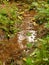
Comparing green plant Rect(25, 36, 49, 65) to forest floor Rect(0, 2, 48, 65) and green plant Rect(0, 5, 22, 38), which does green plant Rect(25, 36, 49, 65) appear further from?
green plant Rect(0, 5, 22, 38)

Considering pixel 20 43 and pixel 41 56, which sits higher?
pixel 41 56

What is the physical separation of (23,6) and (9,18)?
190 cm

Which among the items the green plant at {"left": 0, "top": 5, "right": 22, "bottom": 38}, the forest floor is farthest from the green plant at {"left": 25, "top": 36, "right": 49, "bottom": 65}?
the green plant at {"left": 0, "top": 5, "right": 22, "bottom": 38}

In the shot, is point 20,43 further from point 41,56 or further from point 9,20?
point 41,56

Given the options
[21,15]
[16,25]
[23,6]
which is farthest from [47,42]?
[23,6]

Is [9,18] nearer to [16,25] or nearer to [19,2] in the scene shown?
[16,25]

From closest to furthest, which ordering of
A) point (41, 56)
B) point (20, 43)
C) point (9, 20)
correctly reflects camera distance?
point (41, 56) → point (20, 43) → point (9, 20)

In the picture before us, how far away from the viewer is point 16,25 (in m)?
8.07

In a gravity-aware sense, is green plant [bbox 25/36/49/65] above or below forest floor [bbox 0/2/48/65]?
above

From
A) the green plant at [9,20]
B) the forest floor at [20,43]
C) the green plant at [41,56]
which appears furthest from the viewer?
the green plant at [9,20]

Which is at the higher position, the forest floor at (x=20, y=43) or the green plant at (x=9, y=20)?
the green plant at (x=9, y=20)

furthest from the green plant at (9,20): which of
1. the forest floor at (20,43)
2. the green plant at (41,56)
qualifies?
the green plant at (41,56)

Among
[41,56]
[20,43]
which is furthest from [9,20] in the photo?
[41,56]

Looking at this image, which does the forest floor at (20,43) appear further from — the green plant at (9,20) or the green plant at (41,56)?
the green plant at (41,56)
